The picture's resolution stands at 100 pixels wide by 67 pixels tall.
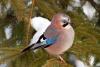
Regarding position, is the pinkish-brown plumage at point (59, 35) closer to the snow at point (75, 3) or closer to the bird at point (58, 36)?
the bird at point (58, 36)

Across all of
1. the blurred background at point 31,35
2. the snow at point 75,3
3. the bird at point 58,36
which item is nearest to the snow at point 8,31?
the blurred background at point 31,35

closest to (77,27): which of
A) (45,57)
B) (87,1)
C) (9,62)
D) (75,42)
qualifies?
(75,42)

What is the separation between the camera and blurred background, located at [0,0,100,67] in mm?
2346

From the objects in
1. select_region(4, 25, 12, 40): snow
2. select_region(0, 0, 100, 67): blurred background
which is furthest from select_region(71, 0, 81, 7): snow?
select_region(4, 25, 12, 40): snow

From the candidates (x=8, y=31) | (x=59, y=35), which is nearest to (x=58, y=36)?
(x=59, y=35)

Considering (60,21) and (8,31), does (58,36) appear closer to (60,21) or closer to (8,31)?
(60,21)

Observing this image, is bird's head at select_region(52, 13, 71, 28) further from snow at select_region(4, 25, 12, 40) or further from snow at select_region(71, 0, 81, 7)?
snow at select_region(71, 0, 81, 7)

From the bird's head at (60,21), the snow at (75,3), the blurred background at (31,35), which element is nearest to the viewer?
the bird's head at (60,21)

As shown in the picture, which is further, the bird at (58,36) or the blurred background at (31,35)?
the blurred background at (31,35)

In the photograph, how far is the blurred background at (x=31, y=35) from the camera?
7.70ft

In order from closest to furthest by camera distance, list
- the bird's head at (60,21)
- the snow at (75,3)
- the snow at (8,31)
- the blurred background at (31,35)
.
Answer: the bird's head at (60,21), the blurred background at (31,35), the snow at (8,31), the snow at (75,3)

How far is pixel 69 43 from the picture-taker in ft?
7.30

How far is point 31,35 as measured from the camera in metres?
2.60

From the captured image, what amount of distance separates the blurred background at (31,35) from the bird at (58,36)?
8cm
